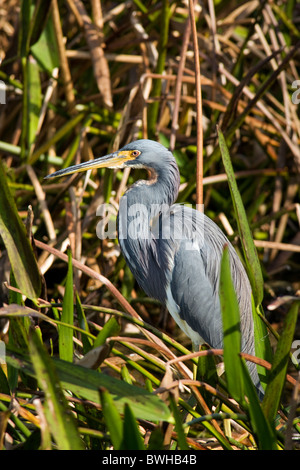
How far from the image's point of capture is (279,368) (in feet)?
5.25

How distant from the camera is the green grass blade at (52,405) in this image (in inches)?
55.6

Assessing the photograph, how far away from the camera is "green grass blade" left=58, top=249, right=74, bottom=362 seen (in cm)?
189

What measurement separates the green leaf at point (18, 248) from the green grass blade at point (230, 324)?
69 centimetres

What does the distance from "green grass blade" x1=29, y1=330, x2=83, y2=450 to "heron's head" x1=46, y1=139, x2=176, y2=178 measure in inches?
48.4

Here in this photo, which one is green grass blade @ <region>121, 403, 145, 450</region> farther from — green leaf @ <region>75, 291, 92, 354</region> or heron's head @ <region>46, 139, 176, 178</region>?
heron's head @ <region>46, 139, 176, 178</region>

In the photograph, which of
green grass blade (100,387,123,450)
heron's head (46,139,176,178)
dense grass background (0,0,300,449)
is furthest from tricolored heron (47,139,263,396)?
green grass blade (100,387,123,450)

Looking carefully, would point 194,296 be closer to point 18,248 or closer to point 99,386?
point 18,248

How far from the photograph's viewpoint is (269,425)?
1609 mm

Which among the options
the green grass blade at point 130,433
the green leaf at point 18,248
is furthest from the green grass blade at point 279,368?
the green leaf at point 18,248

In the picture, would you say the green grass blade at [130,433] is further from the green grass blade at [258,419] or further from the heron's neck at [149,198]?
the heron's neck at [149,198]

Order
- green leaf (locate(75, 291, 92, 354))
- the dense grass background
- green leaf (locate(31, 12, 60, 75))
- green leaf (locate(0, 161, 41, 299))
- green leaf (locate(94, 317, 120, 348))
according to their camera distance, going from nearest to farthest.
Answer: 1. green leaf (locate(94, 317, 120, 348))
2. green leaf (locate(0, 161, 41, 299))
3. green leaf (locate(75, 291, 92, 354))
4. the dense grass background
5. green leaf (locate(31, 12, 60, 75))

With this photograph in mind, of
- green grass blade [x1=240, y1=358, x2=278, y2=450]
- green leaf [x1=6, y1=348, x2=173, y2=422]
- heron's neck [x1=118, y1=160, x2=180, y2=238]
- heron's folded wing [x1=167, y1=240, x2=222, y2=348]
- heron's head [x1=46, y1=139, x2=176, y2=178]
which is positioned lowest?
heron's folded wing [x1=167, y1=240, x2=222, y2=348]

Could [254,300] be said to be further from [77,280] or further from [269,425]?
[77,280]
